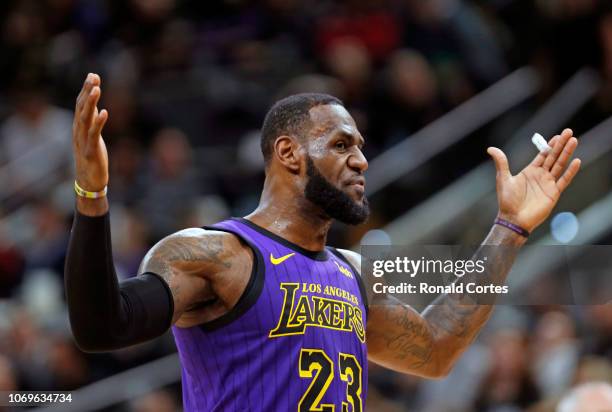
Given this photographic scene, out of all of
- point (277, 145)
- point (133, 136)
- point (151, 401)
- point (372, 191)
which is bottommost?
point (151, 401)

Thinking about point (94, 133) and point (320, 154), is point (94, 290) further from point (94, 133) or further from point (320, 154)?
point (320, 154)

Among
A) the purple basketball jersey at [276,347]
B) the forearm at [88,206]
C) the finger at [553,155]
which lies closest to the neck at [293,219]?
the purple basketball jersey at [276,347]

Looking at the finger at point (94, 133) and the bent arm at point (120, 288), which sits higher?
the finger at point (94, 133)

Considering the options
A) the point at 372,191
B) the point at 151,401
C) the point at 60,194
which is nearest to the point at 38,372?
the point at 151,401

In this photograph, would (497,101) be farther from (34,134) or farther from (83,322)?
(83,322)

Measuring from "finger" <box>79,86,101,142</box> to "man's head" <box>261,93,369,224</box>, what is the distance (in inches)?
51.4

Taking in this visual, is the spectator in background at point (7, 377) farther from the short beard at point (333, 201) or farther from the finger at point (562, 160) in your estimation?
the finger at point (562, 160)

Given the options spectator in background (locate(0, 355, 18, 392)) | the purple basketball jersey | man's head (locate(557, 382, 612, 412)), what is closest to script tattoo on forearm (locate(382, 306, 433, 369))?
the purple basketball jersey

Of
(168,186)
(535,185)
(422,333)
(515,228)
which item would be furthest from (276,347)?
(168,186)

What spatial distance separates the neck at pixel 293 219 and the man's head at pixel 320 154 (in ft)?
0.15

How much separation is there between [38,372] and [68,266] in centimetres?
497

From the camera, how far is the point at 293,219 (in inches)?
179

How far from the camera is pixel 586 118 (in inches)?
357

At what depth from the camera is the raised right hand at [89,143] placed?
3385mm
